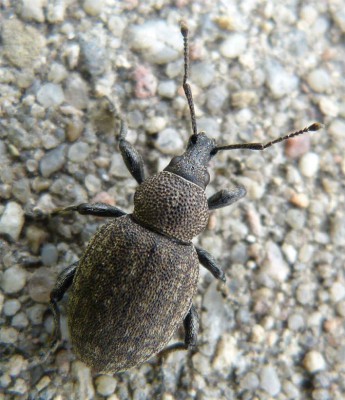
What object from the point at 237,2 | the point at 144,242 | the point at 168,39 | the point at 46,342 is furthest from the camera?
the point at 237,2

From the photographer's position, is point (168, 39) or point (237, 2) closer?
point (168, 39)

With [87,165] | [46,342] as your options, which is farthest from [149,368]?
[87,165]

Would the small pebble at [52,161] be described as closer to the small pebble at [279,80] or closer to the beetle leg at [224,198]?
the beetle leg at [224,198]

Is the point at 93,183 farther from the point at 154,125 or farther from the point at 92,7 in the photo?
the point at 92,7

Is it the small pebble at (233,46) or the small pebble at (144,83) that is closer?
the small pebble at (144,83)

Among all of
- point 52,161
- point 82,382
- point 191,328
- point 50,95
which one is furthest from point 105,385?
point 50,95

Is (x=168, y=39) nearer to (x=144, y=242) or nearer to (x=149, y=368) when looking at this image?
(x=144, y=242)

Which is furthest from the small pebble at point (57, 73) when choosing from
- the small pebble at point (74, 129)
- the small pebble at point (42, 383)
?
the small pebble at point (42, 383)
